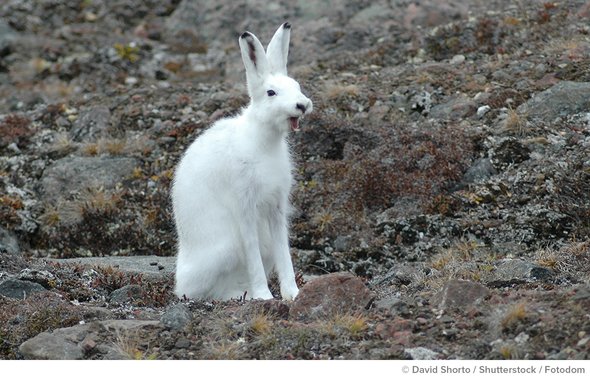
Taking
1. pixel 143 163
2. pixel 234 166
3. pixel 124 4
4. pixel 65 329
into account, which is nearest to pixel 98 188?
pixel 143 163

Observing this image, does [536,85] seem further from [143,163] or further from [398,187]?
[143,163]

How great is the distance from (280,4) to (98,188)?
29.4ft

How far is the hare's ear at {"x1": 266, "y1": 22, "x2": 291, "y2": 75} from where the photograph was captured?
10.6m

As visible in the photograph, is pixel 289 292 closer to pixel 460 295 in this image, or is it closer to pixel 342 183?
pixel 460 295

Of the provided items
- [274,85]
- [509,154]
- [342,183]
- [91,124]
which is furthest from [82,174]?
[509,154]

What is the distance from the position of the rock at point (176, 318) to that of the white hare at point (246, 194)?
1.51 m

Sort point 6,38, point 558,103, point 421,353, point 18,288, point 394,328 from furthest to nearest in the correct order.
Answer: point 6,38 → point 558,103 → point 18,288 → point 394,328 → point 421,353

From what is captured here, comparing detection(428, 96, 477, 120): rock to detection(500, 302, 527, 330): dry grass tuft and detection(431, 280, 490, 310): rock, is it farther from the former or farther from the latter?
detection(500, 302, 527, 330): dry grass tuft

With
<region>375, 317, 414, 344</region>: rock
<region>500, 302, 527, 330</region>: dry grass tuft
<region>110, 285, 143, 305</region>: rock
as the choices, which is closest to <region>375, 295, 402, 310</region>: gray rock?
<region>375, 317, 414, 344</region>: rock

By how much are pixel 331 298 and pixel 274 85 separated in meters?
2.50

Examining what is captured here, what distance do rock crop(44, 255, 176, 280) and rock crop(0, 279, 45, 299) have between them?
57.6 inches

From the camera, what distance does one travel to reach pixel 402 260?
13.3 m

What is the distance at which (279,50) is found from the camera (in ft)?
34.9

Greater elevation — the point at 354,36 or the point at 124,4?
the point at 124,4
